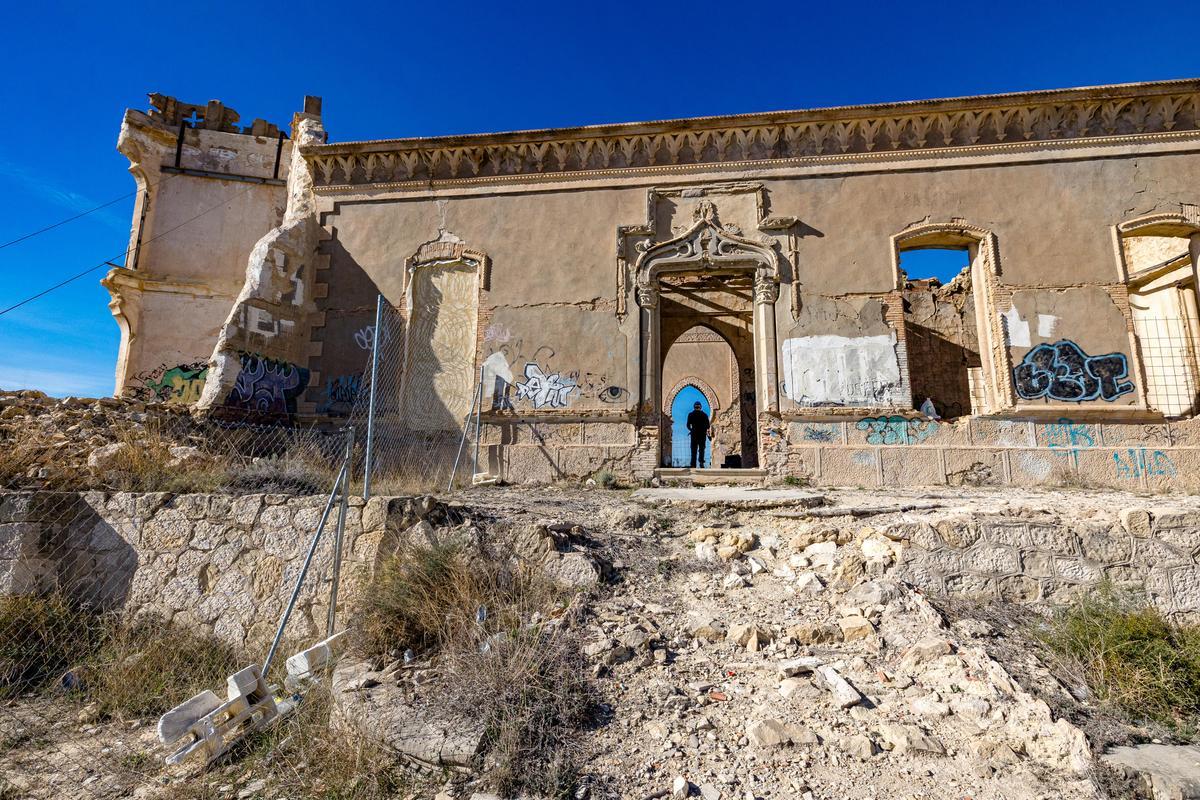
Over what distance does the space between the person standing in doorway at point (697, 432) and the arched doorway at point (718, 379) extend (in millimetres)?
1129

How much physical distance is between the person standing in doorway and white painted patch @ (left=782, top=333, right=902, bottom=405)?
587 cm

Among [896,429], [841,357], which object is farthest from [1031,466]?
[841,357]

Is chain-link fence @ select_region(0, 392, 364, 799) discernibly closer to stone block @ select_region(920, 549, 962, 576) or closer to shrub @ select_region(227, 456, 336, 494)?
shrub @ select_region(227, 456, 336, 494)

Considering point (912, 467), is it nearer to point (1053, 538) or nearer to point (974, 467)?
point (974, 467)

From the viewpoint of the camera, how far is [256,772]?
3.33 m

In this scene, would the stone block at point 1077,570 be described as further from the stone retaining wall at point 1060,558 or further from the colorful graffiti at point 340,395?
the colorful graffiti at point 340,395

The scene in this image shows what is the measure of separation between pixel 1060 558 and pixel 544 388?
24.9ft

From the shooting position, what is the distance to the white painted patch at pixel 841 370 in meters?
9.66

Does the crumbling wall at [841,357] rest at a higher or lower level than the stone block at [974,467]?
higher

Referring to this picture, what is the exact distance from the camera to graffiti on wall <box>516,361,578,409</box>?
1038 centimetres

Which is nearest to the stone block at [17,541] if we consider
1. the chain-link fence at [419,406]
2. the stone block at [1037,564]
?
the chain-link fence at [419,406]

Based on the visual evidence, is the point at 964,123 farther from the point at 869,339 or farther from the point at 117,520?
the point at 117,520

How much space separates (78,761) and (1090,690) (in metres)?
5.86

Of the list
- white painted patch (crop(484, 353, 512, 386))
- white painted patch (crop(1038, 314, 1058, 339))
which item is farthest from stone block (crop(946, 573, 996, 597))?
white painted patch (crop(484, 353, 512, 386))
